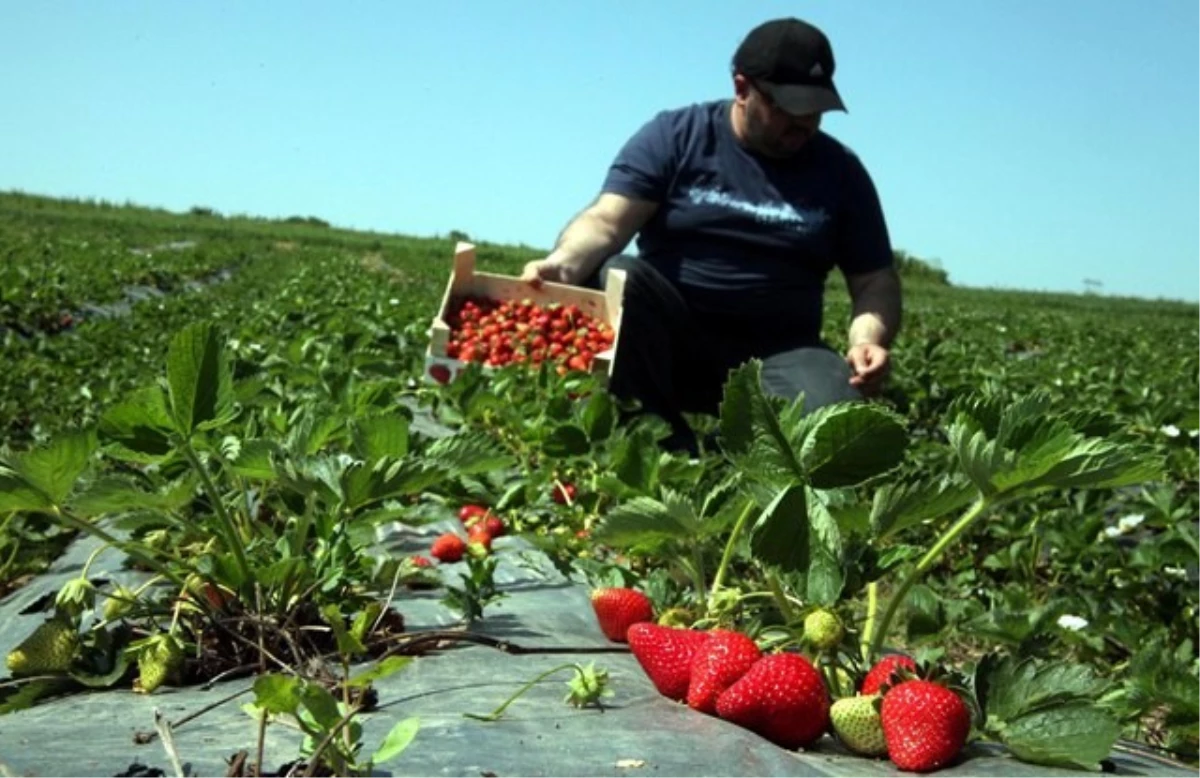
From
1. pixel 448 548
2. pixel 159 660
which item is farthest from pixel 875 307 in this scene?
pixel 159 660

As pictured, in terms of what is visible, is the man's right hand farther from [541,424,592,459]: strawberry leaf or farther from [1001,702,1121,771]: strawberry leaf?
[1001,702,1121,771]: strawberry leaf

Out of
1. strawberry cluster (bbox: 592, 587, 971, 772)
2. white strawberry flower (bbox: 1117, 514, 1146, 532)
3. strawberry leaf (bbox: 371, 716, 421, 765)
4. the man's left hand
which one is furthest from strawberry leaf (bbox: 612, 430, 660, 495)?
the man's left hand

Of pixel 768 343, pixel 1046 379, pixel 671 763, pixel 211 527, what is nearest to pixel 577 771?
pixel 671 763

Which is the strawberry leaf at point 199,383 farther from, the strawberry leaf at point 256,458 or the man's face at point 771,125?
the man's face at point 771,125

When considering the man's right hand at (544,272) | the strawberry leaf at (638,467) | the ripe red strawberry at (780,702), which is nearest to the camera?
the ripe red strawberry at (780,702)

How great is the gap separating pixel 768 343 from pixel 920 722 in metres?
3.68

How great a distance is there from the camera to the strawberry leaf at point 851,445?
1.74 meters

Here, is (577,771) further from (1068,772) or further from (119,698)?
(119,698)

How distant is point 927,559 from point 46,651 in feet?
3.98

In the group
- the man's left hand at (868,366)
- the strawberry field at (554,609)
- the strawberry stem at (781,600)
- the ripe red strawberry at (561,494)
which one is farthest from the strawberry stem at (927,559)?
the man's left hand at (868,366)

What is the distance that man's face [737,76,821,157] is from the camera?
5.05 metres

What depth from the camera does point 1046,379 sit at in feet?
26.1

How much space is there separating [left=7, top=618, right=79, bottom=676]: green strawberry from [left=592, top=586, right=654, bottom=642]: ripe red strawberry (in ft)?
2.55

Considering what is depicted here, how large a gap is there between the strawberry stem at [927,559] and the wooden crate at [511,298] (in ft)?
9.48
